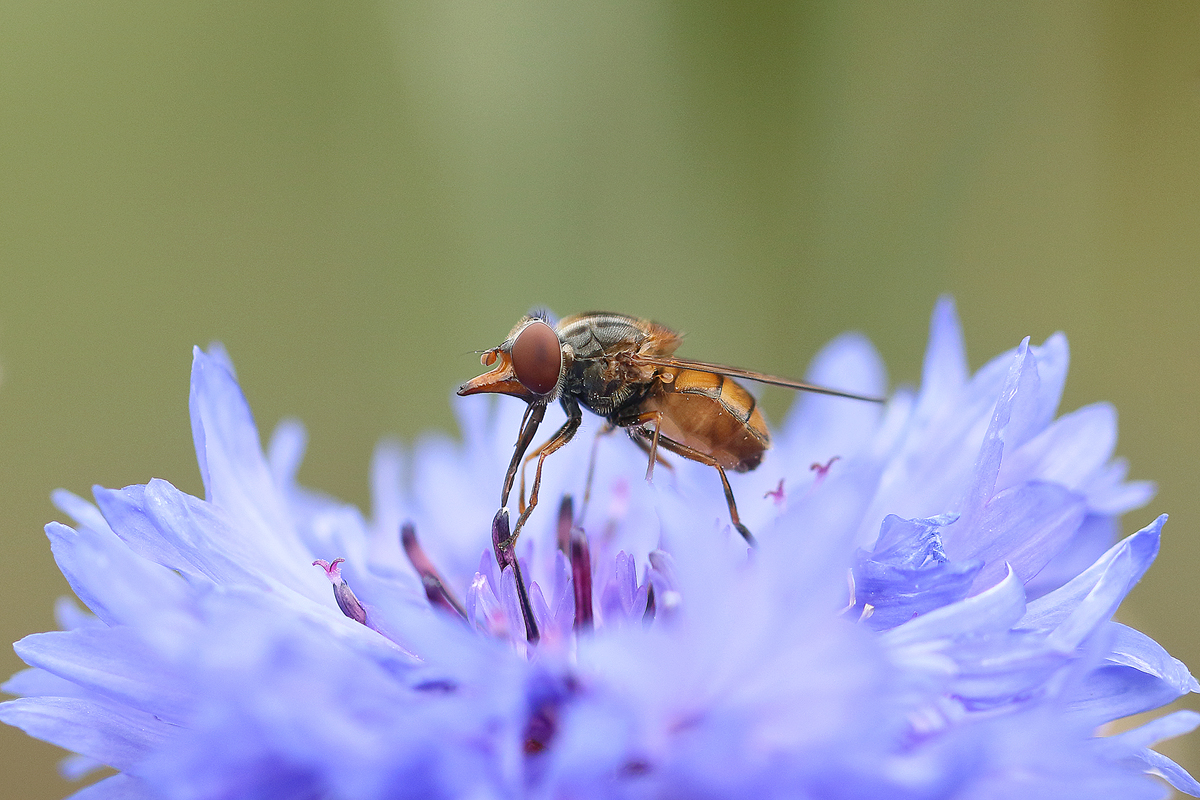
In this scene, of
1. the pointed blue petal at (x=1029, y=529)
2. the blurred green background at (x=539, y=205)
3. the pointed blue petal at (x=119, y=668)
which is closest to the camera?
the pointed blue petal at (x=119, y=668)

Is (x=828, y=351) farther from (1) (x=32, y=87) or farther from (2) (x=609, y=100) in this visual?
(1) (x=32, y=87)

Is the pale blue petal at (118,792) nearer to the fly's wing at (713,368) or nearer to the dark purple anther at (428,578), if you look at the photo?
the dark purple anther at (428,578)

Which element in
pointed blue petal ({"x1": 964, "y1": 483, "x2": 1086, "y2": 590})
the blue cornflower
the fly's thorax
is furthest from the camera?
the fly's thorax

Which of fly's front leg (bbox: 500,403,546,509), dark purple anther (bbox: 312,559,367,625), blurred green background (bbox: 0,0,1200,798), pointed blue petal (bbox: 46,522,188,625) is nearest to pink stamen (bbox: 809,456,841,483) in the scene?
fly's front leg (bbox: 500,403,546,509)

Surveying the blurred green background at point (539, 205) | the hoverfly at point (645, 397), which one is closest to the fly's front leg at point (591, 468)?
the hoverfly at point (645, 397)

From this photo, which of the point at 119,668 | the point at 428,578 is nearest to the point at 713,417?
the point at 428,578

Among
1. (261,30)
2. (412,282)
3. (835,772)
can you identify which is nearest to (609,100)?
(412,282)

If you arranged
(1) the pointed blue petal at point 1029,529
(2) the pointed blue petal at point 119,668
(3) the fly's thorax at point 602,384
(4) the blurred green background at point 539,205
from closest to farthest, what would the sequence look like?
(2) the pointed blue petal at point 119,668 → (1) the pointed blue petal at point 1029,529 → (3) the fly's thorax at point 602,384 → (4) the blurred green background at point 539,205

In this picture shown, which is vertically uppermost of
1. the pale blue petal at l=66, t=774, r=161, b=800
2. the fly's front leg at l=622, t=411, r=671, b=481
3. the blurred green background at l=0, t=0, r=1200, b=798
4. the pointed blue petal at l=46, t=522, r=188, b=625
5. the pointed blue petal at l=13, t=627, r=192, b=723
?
the blurred green background at l=0, t=0, r=1200, b=798

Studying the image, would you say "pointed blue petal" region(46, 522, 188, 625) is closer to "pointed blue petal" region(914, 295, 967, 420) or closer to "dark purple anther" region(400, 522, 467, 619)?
"dark purple anther" region(400, 522, 467, 619)
